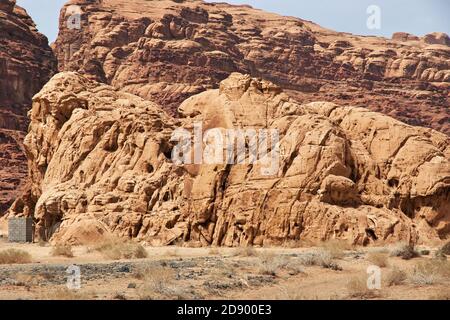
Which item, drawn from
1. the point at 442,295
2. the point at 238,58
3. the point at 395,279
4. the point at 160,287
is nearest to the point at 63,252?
the point at 160,287

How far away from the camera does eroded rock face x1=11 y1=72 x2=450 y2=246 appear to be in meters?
27.5

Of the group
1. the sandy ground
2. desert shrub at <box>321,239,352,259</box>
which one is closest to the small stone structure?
the sandy ground

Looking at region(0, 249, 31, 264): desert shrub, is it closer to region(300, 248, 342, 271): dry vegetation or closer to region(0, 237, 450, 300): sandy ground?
region(0, 237, 450, 300): sandy ground

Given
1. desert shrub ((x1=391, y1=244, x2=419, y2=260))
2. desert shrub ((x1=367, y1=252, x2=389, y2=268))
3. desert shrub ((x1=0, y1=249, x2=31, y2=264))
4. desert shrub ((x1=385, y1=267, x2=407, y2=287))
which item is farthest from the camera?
desert shrub ((x1=391, y1=244, x2=419, y2=260))

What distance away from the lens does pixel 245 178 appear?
92.6ft

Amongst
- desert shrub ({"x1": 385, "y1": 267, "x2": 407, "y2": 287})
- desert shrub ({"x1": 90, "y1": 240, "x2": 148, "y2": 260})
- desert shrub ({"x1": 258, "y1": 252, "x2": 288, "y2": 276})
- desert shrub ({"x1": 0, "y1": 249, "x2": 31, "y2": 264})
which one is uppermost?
desert shrub ({"x1": 385, "y1": 267, "x2": 407, "y2": 287})

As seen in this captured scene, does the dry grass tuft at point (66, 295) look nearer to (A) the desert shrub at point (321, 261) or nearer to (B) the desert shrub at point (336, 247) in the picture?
(A) the desert shrub at point (321, 261)

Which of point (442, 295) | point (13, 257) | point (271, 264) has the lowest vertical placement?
point (13, 257)

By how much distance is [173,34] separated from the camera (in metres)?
103

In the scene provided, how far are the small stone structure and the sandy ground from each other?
38.2ft

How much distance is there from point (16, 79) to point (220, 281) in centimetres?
6675

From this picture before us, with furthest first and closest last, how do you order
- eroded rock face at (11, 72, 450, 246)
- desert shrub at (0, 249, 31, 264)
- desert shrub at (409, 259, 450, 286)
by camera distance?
eroded rock face at (11, 72, 450, 246) → desert shrub at (0, 249, 31, 264) → desert shrub at (409, 259, 450, 286)

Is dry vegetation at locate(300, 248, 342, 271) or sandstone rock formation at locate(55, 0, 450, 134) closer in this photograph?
dry vegetation at locate(300, 248, 342, 271)

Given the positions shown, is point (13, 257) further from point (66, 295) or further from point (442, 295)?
point (442, 295)
